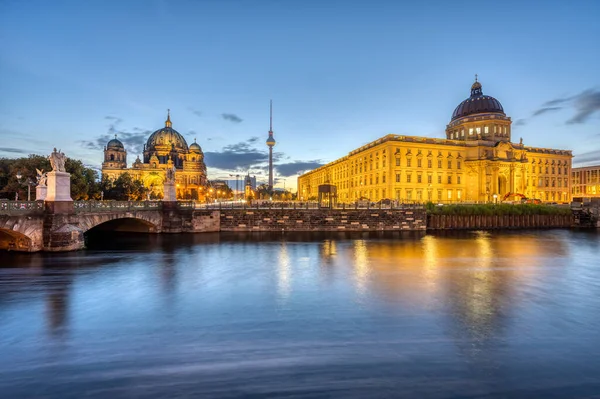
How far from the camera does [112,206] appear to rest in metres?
30.4

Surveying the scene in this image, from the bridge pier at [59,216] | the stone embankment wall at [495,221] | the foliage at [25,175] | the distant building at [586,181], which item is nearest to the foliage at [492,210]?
the stone embankment wall at [495,221]

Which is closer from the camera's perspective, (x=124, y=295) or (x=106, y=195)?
(x=124, y=295)

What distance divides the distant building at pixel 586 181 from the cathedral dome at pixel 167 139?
16667 cm

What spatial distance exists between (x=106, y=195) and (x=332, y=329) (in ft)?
213

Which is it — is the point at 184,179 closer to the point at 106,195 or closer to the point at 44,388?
the point at 106,195

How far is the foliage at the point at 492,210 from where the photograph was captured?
50469 millimetres

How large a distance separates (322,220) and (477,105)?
7295 centimetres

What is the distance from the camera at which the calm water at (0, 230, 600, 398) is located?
7996 millimetres

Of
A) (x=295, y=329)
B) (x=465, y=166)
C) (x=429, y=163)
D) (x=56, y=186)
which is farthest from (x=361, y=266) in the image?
(x=465, y=166)

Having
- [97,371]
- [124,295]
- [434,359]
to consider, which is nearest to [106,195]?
[124,295]

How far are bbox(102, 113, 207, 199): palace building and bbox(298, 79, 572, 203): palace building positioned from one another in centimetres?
7669

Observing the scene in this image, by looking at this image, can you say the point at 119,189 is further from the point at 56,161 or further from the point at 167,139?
the point at 167,139

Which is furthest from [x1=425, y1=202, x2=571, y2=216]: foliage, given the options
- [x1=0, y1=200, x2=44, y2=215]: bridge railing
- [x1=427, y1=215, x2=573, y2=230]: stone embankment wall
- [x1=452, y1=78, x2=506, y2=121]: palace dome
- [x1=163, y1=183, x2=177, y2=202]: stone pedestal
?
[x1=0, y1=200, x2=44, y2=215]: bridge railing

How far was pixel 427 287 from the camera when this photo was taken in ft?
56.2
